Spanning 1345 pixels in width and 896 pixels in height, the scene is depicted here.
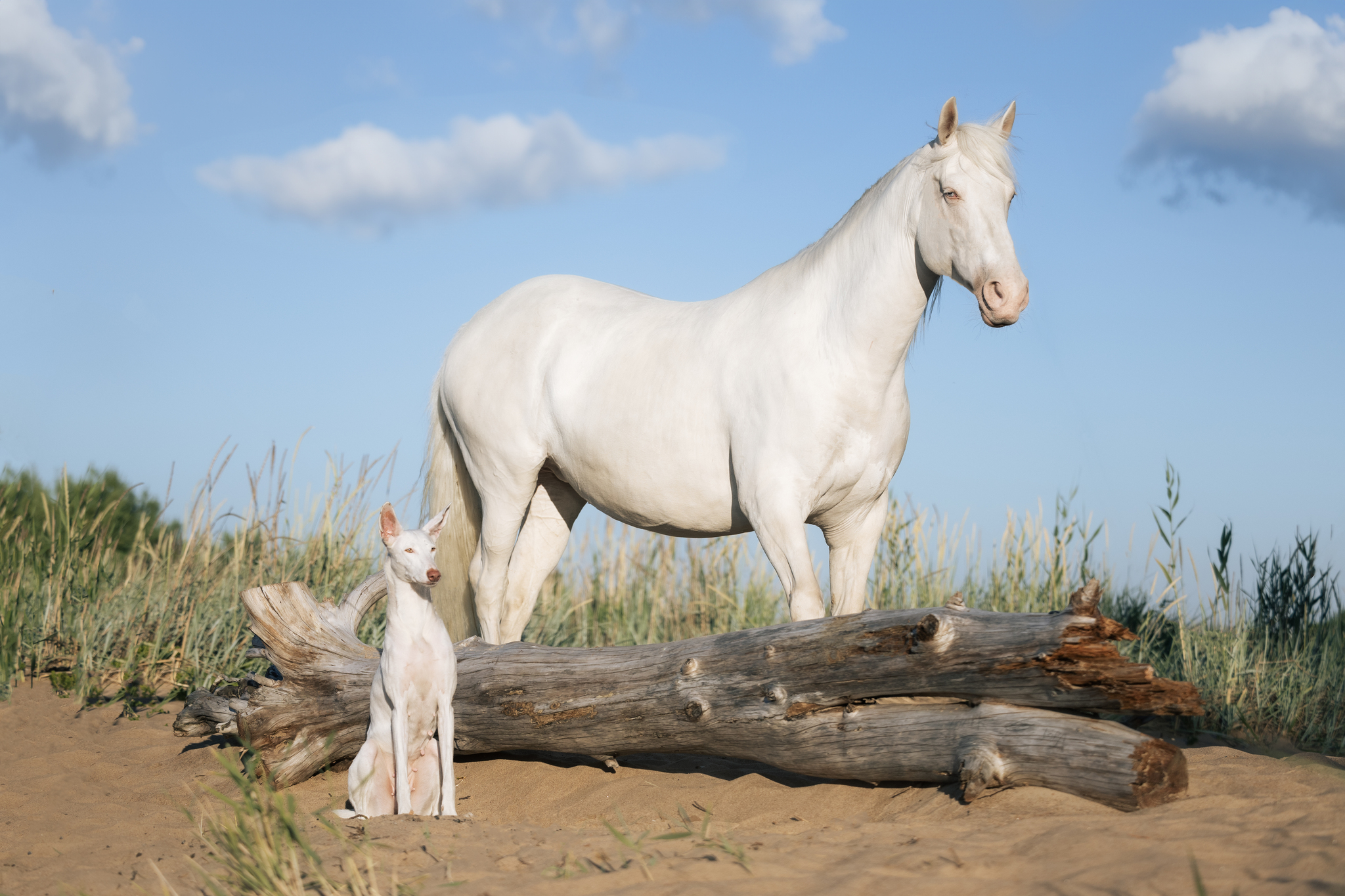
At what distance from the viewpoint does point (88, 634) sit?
693cm

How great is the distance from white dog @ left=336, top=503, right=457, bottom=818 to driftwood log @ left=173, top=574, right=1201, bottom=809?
0.74 meters

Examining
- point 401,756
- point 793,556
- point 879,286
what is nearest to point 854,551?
point 793,556

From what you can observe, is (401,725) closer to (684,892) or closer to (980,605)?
(684,892)

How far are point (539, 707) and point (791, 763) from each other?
1264 millimetres

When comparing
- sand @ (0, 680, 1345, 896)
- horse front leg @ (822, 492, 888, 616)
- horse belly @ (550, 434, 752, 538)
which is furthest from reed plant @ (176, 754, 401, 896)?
horse front leg @ (822, 492, 888, 616)

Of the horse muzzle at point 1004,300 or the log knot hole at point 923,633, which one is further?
the horse muzzle at point 1004,300

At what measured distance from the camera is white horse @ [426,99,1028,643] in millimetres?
4297

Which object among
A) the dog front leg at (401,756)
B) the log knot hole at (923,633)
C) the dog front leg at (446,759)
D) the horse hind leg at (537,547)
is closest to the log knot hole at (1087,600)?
the log knot hole at (923,633)

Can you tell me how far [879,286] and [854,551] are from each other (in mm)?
1292

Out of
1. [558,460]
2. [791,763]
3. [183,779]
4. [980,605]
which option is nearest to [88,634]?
[183,779]

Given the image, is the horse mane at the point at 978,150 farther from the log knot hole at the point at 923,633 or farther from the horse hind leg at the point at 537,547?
the horse hind leg at the point at 537,547

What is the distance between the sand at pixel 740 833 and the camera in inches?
103

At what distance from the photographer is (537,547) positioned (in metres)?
6.07

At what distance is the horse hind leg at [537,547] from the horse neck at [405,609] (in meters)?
1.92
